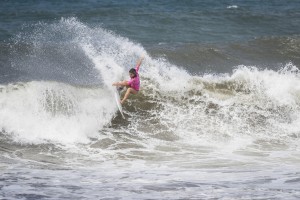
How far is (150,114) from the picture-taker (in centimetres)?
1291

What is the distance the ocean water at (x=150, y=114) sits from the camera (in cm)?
770

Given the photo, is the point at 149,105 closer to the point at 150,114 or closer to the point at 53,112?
the point at 150,114

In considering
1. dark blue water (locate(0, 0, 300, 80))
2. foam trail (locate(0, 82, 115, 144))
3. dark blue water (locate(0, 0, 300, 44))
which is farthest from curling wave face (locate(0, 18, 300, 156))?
dark blue water (locate(0, 0, 300, 44))

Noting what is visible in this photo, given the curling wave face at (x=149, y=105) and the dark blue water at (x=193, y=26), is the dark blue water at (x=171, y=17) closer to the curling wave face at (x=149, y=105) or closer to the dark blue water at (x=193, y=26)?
the dark blue water at (x=193, y=26)

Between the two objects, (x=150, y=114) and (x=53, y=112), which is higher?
(x=53, y=112)

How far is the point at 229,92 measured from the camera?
1473 cm

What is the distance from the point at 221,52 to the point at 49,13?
37.6 feet

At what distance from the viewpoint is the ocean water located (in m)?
7.70

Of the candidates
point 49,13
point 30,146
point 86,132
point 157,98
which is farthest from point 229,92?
point 49,13

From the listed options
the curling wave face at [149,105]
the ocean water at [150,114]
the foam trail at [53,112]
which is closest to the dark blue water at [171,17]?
the ocean water at [150,114]

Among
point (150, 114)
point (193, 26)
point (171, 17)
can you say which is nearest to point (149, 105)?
point (150, 114)

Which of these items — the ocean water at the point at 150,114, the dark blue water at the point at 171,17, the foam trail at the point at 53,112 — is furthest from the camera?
the dark blue water at the point at 171,17

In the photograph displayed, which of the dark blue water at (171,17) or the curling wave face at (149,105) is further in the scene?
the dark blue water at (171,17)

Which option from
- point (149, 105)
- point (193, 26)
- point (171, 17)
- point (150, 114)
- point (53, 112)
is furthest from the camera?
point (171, 17)
